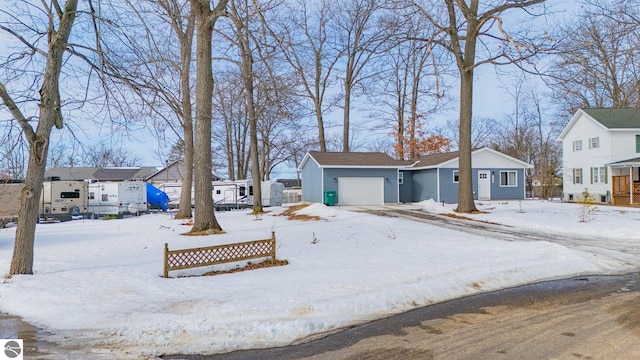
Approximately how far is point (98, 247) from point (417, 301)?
952 cm

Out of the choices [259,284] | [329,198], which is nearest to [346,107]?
[329,198]

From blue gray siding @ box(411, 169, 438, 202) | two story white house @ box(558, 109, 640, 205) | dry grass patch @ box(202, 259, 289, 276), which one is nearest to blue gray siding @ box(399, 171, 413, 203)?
blue gray siding @ box(411, 169, 438, 202)

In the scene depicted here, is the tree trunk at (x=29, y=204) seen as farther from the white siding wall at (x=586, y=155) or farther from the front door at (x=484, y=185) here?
the white siding wall at (x=586, y=155)

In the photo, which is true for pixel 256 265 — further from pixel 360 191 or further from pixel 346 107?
pixel 346 107

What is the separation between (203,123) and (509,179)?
2432 cm

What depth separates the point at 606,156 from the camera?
31.1 m

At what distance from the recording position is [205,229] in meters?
14.4

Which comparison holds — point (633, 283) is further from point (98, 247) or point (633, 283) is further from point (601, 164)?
point (601, 164)

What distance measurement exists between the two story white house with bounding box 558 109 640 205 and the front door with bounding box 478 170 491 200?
8.08m

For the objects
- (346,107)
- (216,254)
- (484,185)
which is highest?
(346,107)

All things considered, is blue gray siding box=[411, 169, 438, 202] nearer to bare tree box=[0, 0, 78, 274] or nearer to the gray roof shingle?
the gray roof shingle

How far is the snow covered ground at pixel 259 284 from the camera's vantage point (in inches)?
219

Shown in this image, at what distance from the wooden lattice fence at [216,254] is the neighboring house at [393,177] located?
17.9 m

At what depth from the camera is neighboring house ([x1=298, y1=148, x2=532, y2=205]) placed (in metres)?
28.7
